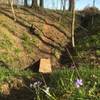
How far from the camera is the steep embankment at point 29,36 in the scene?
1761 cm

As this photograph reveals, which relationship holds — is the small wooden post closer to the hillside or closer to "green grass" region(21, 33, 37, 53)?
the hillside

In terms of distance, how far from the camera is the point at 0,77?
10.7m

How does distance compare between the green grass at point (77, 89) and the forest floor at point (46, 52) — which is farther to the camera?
the forest floor at point (46, 52)

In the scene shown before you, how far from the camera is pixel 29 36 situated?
20500 millimetres

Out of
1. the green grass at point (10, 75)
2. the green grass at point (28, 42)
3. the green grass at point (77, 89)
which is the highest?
the green grass at point (77, 89)

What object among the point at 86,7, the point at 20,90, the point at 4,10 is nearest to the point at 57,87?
the point at 20,90

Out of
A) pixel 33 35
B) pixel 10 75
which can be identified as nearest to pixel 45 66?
pixel 10 75

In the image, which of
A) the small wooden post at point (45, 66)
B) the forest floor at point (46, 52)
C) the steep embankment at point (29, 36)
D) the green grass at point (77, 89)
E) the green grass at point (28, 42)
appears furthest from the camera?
the green grass at point (28, 42)

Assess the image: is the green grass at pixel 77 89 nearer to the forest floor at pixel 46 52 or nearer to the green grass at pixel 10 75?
the forest floor at pixel 46 52

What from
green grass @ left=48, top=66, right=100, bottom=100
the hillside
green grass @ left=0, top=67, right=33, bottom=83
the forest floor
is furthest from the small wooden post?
green grass @ left=48, top=66, right=100, bottom=100

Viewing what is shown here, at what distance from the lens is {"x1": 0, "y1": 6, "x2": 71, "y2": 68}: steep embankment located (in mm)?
17609

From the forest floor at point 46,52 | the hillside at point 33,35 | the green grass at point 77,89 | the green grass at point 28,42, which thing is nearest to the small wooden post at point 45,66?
the forest floor at point 46,52

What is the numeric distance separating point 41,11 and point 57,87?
62.1 feet

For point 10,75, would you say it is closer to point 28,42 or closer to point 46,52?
point 46,52
